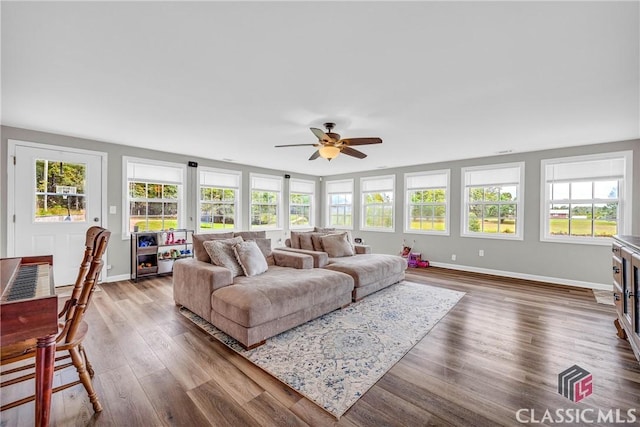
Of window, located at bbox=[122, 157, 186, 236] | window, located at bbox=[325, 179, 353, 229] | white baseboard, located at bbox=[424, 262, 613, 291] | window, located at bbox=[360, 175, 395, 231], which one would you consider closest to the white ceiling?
window, located at bbox=[122, 157, 186, 236]

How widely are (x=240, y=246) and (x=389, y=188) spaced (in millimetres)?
4837

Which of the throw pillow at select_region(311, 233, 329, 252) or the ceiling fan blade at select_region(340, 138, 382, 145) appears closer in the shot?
the ceiling fan blade at select_region(340, 138, 382, 145)

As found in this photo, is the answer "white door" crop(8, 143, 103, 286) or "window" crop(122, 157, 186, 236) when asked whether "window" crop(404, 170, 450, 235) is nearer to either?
"window" crop(122, 157, 186, 236)

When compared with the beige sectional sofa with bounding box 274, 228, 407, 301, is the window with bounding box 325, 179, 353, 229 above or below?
above

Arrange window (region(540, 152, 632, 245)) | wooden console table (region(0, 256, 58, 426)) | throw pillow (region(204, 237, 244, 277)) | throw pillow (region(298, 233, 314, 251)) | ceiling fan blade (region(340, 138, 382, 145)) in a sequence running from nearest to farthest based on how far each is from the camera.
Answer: wooden console table (region(0, 256, 58, 426)), throw pillow (region(204, 237, 244, 277)), ceiling fan blade (region(340, 138, 382, 145)), window (region(540, 152, 632, 245)), throw pillow (region(298, 233, 314, 251))

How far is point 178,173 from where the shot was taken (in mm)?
5590

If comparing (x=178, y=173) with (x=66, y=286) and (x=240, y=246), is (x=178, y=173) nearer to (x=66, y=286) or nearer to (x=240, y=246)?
(x=66, y=286)

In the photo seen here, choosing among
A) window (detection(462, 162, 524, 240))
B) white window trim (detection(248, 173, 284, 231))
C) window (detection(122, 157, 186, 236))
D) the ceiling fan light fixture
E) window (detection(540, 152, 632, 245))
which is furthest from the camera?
white window trim (detection(248, 173, 284, 231))

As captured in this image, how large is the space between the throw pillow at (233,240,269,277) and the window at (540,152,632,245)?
5006 mm

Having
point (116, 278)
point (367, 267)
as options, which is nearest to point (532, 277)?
point (367, 267)

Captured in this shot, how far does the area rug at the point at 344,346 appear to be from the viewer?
197 centimetres

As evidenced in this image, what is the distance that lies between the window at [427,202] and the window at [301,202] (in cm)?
295

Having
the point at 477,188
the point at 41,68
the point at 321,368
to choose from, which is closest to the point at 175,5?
the point at 41,68

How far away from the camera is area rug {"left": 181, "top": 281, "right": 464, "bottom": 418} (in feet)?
6.47
